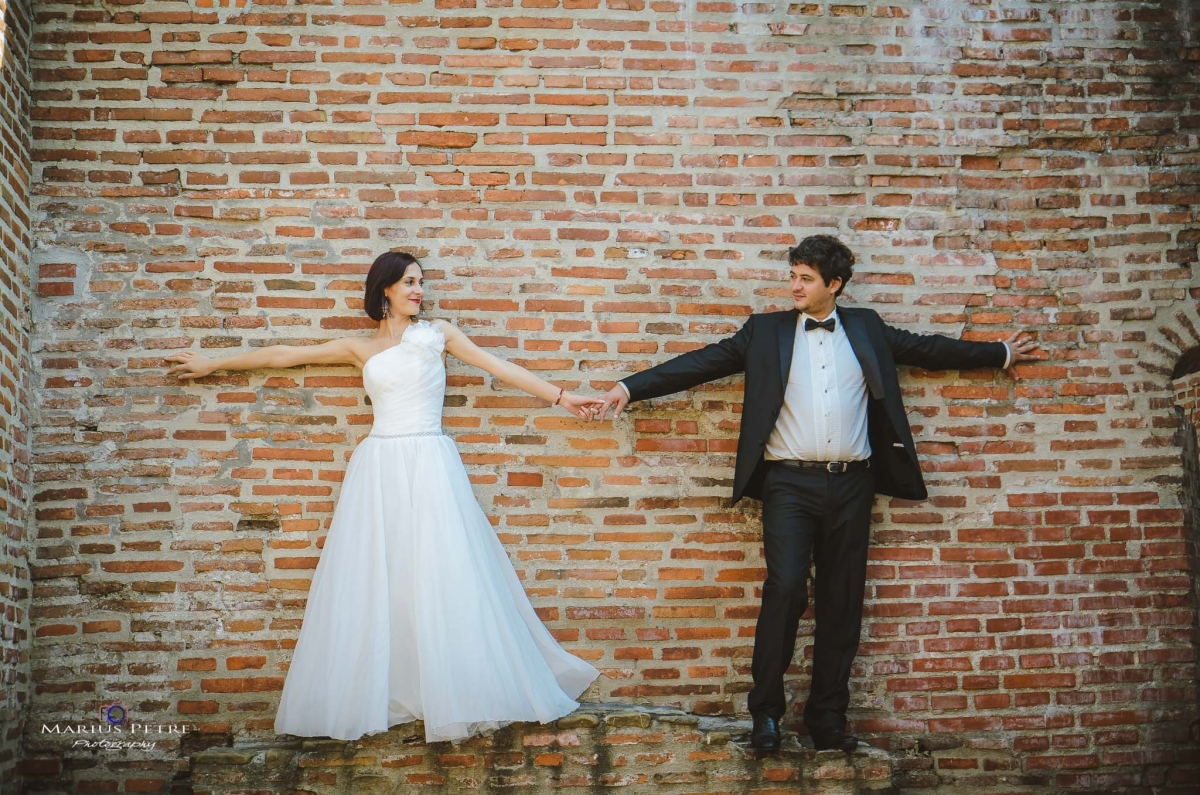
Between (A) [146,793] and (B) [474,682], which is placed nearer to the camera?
(B) [474,682]

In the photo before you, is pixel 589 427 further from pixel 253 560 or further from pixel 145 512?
pixel 145 512

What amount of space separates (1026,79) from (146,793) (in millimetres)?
5353

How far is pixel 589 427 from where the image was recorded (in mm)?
4961

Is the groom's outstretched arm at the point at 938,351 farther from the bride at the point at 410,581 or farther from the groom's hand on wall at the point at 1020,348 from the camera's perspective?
the bride at the point at 410,581

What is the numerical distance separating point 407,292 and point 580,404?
0.93m

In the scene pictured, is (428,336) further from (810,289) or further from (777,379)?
(810,289)

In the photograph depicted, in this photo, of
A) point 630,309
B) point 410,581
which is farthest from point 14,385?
point 630,309

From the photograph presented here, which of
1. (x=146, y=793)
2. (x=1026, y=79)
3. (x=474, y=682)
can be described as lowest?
(x=146, y=793)

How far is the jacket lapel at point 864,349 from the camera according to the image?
4.66 meters

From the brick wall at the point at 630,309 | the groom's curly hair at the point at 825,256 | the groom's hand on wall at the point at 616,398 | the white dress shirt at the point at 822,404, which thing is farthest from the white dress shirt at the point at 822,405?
the groom's hand on wall at the point at 616,398

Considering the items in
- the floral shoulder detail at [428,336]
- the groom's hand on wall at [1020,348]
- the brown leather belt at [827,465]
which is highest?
the groom's hand on wall at [1020,348]

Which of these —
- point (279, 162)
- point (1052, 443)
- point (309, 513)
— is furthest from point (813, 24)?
point (309, 513)

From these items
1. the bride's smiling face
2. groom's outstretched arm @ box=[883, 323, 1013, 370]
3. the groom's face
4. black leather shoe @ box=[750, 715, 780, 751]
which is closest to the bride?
the bride's smiling face

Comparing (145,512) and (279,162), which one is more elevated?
(279,162)
